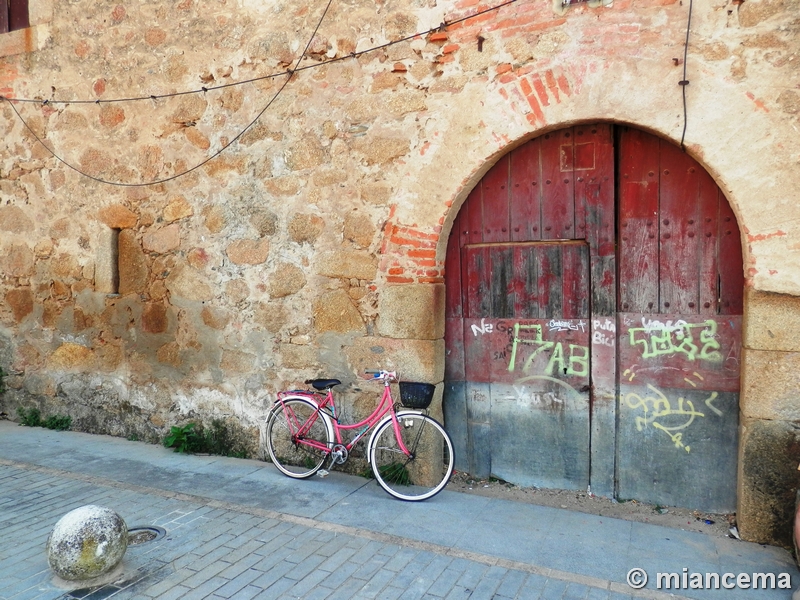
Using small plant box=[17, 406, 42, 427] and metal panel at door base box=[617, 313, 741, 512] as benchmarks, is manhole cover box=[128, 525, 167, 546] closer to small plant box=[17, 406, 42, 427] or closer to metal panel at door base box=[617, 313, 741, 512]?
metal panel at door base box=[617, 313, 741, 512]

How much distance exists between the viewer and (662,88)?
352 cm

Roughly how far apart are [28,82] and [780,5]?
633cm

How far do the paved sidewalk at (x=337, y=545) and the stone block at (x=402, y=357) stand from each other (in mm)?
853

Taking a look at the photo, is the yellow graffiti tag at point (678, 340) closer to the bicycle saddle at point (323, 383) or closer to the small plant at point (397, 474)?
the small plant at point (397, 474)

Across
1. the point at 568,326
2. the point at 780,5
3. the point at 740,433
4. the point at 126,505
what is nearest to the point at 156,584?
the point at 126,505

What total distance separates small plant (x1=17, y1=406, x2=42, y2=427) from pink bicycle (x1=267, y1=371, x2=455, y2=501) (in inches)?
117

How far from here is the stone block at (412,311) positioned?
4.27m

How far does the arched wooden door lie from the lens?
3.76 m

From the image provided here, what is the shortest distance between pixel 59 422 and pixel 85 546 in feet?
11.4

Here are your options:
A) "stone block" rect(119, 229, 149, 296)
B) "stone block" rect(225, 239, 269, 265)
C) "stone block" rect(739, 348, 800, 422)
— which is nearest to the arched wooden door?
"stone block" rect(739, 348, 800, 422)

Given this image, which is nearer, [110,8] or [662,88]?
[662,88]

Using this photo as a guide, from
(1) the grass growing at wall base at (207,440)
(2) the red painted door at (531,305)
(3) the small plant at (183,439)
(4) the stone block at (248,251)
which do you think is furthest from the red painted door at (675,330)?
(3) the small plant at (183,439)

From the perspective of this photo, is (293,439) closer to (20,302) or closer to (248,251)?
(248,251)

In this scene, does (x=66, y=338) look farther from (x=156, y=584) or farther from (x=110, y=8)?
(x=156, y=584)
